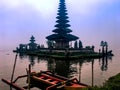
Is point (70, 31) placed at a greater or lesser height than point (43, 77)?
greater

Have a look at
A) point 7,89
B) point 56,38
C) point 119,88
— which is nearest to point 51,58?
point 56,38

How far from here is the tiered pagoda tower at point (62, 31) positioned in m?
86.6

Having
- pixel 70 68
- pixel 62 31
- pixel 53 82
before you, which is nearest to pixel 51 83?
pixel 53 82

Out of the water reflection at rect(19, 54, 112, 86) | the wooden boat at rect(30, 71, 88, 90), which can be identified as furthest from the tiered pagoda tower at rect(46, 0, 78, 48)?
the wooden boat at rect(30, 71, 88, 90)

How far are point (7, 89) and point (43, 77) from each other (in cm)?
470

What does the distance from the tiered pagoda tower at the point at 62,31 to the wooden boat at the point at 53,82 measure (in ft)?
207

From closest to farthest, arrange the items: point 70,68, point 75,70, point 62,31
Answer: point 75,70, point 70,68, point 62,31

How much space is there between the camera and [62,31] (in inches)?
3423

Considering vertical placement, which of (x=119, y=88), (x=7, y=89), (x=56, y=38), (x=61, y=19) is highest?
(x=61, y=19)

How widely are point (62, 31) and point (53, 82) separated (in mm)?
67855

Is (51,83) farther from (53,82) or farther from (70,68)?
(70,68)

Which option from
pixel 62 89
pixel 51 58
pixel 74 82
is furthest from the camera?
pixel 51 58

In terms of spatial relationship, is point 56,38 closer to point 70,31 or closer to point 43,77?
point 70,31

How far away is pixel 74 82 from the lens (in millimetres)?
19766
